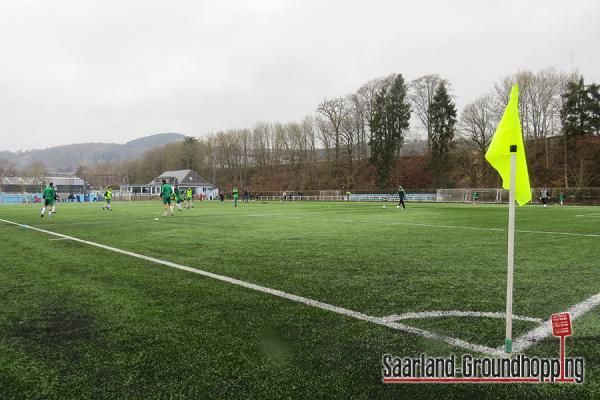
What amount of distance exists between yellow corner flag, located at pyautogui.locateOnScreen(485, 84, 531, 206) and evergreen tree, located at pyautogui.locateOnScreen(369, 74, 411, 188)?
65.1 meters

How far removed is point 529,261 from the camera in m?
7.35

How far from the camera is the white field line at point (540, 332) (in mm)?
3352

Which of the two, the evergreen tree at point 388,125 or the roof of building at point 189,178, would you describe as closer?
the evergreen tree at point 388,125

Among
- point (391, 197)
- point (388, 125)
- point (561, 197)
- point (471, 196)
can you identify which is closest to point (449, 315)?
point (561, 197)

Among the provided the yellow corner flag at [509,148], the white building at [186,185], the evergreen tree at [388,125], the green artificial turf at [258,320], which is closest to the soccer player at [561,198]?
the evergreen tree at [388,125]

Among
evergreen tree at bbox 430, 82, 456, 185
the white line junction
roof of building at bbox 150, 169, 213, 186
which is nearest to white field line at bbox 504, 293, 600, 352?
the white line junction

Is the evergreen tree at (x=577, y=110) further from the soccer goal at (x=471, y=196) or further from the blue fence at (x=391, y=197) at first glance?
the blue fence at (x=391, y=197)

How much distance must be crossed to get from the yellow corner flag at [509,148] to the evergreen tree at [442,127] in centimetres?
6417

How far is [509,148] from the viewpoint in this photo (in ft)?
11.0

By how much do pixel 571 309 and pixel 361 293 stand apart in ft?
7.76

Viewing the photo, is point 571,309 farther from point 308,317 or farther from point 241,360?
point 241,360

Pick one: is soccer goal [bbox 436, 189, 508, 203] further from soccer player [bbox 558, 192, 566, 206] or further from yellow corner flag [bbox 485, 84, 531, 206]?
yellow corner flag [bbox 485, 84, 531, 206]

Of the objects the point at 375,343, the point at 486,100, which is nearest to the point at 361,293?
the point at 375,343

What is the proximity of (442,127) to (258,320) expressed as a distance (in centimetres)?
6615
